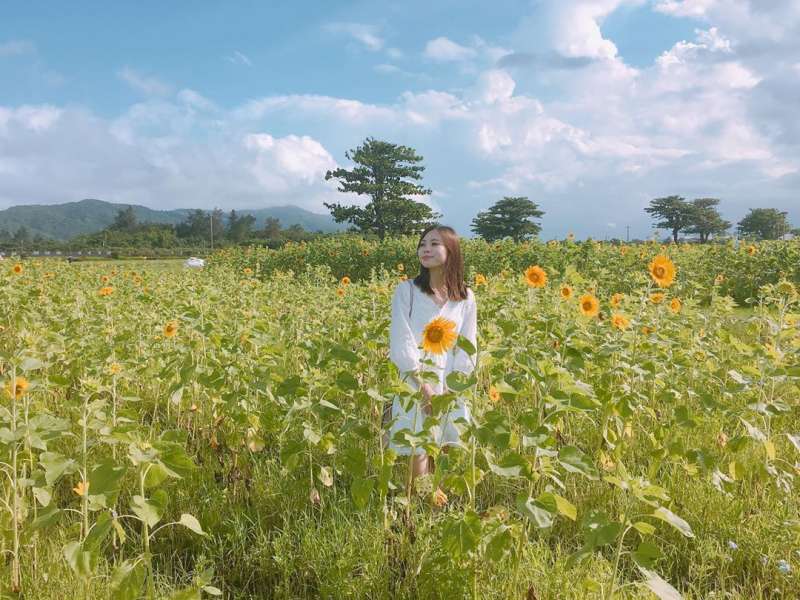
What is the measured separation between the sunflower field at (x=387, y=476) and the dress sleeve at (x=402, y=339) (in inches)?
3.3

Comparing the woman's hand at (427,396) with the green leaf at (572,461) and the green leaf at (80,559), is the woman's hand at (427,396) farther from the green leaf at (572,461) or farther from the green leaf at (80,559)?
the green leaf at (80,559)

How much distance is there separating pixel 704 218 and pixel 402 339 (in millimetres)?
91234

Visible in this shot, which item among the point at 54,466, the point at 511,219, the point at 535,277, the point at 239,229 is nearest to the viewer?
the point at 54,466

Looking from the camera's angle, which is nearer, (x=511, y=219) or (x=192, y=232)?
(x=511, y=219)

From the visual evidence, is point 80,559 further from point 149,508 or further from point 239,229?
point 239,229

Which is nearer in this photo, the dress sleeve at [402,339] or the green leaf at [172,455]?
the green leaf at [172,455]

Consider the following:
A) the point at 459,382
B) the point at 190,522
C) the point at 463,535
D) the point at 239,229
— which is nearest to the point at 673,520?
the point at 463,535

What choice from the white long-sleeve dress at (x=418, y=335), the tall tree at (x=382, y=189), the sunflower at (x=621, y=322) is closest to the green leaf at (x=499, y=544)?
the white long-sleeve dress at (x=418, y=335)

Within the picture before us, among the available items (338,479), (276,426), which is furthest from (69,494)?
(338,479)

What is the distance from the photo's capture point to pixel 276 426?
270 centimetres

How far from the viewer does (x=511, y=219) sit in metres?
63.0

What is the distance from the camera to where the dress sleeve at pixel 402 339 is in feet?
8.98

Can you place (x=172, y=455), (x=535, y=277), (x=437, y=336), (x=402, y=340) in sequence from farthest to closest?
(x=535, y=277), (x=402, y=340), (x=437, y=336), (x=172, y=455)

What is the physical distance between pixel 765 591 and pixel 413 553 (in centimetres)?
132
